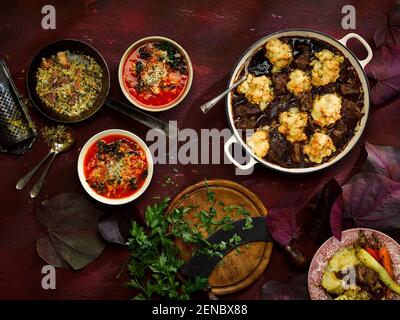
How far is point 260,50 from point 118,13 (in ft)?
2.57

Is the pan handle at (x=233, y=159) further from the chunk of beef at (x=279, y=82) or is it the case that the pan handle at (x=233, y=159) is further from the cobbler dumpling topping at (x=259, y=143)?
the chunk of beef at (x=279, y=82)

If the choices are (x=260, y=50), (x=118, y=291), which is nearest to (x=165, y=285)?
(x=118, y=291)

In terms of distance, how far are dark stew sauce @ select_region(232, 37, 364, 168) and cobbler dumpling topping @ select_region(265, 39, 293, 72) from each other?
0.08 feet

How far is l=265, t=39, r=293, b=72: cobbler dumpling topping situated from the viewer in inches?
127

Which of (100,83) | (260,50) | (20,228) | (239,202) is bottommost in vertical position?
(20,228)

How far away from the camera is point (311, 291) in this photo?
321 centimetres

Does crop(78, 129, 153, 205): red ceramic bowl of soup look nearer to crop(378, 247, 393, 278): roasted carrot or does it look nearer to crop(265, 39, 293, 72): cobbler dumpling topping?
crop(265, 39, 293, 72): cobbler dumpling topping

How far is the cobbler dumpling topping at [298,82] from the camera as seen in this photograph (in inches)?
128

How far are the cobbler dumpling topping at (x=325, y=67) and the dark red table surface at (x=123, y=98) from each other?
20cm

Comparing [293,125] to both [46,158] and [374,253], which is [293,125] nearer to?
[374,253]

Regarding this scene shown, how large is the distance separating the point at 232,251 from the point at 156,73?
999 mm

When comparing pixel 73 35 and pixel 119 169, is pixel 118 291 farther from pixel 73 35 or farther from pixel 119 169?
pixel 73 35

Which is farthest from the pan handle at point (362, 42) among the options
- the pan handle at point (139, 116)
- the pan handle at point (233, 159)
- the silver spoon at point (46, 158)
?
the silver spoon at point (46, 158)

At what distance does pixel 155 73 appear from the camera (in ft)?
10.7
